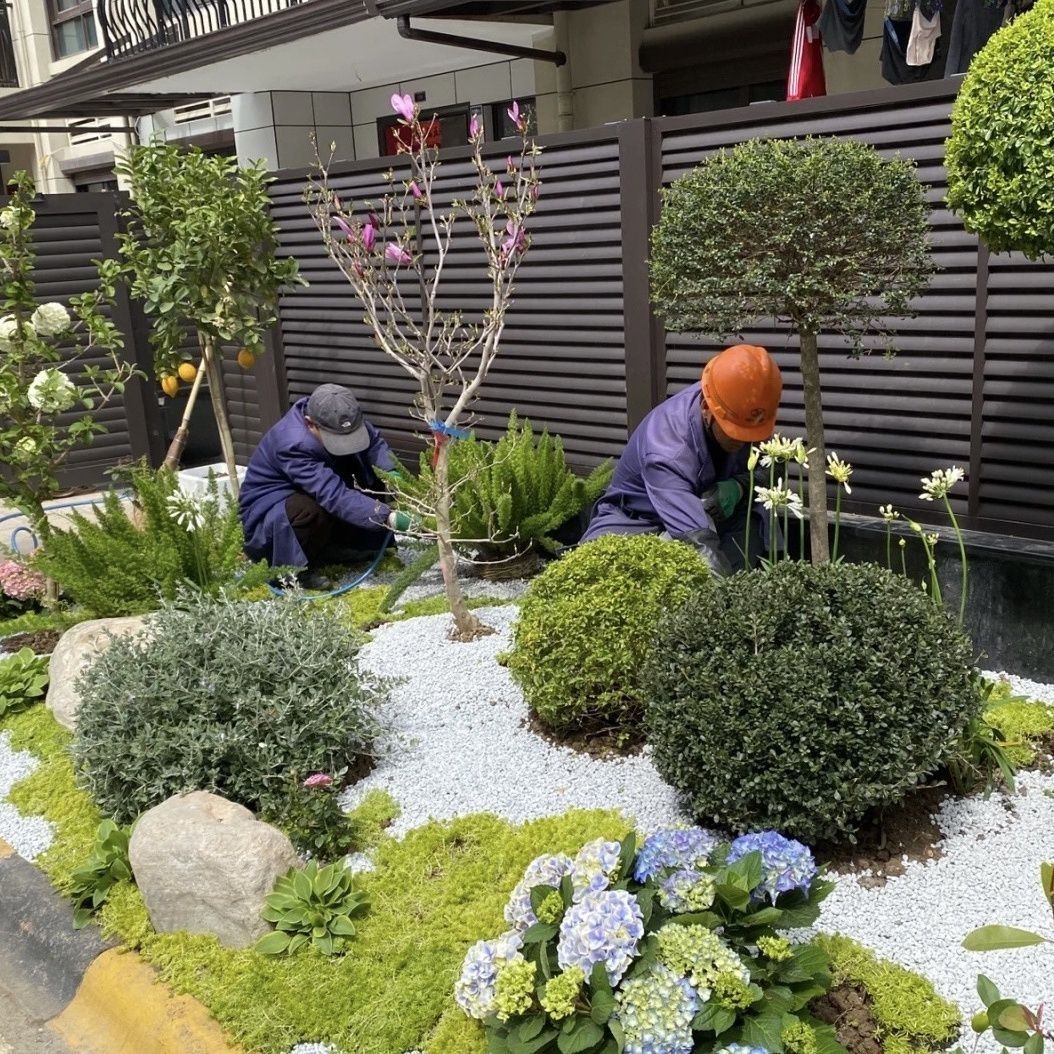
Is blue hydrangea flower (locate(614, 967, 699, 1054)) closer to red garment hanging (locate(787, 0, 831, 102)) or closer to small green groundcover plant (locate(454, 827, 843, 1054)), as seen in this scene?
small green groundcover plant (locate(454, 827, 843, 1054))

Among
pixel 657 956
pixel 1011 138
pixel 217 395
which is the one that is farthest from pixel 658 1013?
pixel 217 395

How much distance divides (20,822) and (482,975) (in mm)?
2306

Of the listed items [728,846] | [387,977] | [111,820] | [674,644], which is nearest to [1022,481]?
[674,644]

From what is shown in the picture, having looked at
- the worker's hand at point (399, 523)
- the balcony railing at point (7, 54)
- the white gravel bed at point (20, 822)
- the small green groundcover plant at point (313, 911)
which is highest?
the balcony railing at point (7, 54)

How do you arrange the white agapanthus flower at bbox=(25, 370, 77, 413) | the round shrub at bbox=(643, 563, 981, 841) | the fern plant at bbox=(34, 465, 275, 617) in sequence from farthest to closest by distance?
the white agapanthus flower at bbox=(25, 370, 77, 413)
the fern plant at bbox=(34, 465, 275, 617)
the round shrub at bbox=(643, 563, 981, 841)

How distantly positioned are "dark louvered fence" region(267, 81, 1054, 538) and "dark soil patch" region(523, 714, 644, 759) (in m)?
2.03

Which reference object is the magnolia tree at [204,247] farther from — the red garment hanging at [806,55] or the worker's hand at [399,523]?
the red garment hanging at [806,55]

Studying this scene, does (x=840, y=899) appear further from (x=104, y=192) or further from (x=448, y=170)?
(x=104, y=192)

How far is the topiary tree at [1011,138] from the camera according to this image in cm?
313

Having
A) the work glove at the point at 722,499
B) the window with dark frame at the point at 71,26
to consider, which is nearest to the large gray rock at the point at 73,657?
the work glove at the point at 722,499

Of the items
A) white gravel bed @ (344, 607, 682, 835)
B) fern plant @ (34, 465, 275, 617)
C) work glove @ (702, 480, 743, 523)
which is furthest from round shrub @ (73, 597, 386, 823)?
work glove @ (702, 480, 743, 523)

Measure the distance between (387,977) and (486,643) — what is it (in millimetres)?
2166

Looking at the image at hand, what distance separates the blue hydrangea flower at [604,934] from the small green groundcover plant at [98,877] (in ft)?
5.55

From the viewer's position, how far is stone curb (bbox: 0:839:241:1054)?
2877 mm
